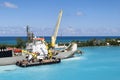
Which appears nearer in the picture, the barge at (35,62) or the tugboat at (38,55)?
the barge at (35,62)

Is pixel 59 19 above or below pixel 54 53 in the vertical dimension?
above

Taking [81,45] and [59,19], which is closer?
[59,19]

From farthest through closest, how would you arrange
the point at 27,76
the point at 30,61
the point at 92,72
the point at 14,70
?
the point at 30,61 → the point at 14,70 → the point at 92,72 → the point at 27,76

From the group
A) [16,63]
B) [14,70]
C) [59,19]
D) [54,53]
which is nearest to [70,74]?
[14,70]

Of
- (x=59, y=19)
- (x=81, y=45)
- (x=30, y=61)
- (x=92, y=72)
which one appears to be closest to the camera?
(x=92, y=72)

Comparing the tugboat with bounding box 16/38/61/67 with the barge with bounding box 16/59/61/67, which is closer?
the barge with bounding box 16/59/61/67

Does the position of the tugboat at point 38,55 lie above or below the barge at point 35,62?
above

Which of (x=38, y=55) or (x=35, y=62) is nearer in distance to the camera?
(x=35, y=62)

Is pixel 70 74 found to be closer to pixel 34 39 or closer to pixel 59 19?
pixel 34 39

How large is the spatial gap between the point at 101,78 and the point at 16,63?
15881 mm

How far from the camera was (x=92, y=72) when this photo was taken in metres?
34.7

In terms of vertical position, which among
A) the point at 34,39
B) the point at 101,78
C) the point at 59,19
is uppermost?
the point at 59,19

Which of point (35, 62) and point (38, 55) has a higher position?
point (38, 55)

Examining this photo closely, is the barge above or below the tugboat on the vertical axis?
below
